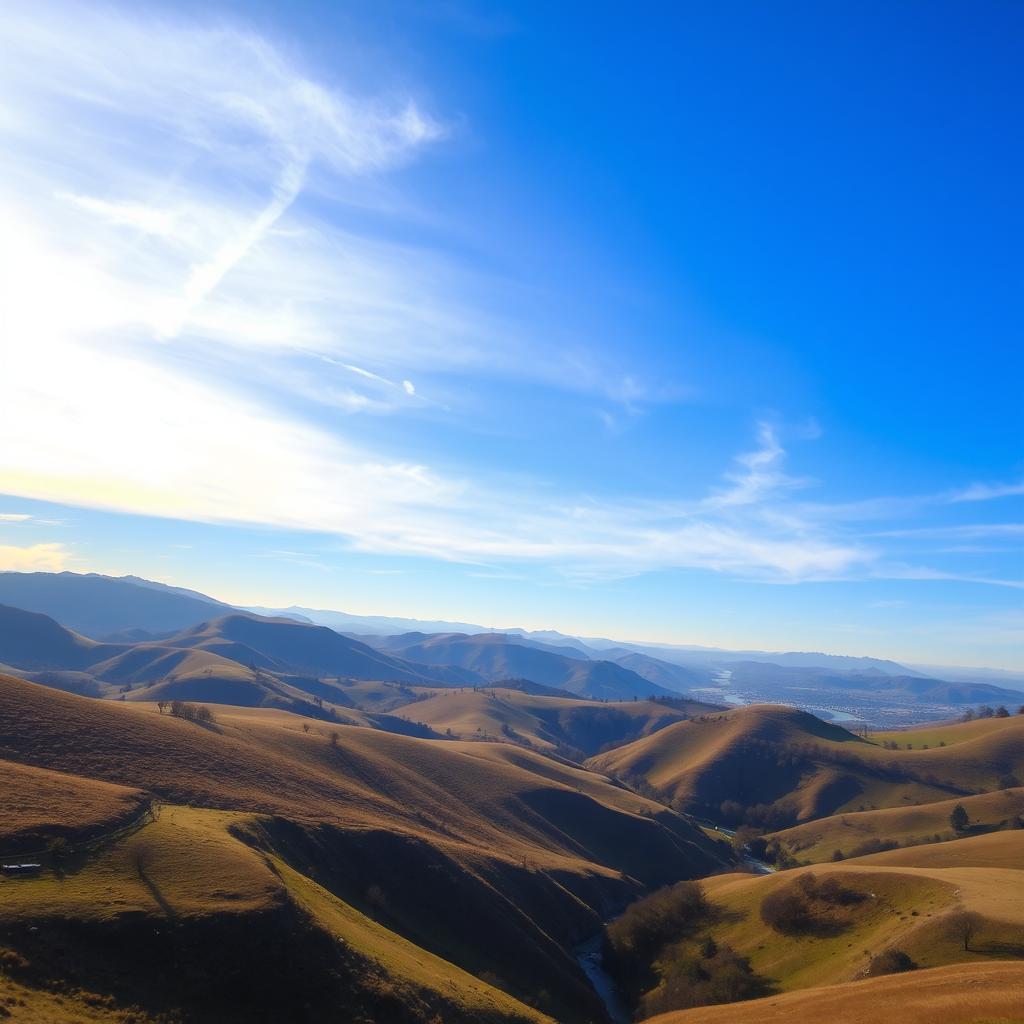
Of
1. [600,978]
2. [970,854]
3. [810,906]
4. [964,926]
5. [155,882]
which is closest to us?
[155,882]

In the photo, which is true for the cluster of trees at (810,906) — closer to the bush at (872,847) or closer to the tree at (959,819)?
the bush at (872,847)

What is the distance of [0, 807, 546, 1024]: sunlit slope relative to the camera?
39.9m

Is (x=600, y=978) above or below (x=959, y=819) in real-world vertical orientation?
below

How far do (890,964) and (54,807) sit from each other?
256 feet

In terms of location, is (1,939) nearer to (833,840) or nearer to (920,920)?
(920,920)

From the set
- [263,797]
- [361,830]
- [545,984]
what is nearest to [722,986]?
[545,984]

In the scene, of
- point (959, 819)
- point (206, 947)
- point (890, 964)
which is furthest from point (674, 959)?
point (959, 819)

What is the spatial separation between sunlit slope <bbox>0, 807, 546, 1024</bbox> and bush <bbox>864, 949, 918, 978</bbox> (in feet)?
107

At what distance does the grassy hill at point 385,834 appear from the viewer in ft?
246

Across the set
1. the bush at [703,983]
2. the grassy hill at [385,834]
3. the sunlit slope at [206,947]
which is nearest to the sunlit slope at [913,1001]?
the bush at [703,983]

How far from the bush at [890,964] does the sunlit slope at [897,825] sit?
120395 millimetres

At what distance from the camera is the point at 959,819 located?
6521 inches

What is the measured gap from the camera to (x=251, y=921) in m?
48.0

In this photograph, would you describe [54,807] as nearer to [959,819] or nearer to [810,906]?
[810,906]
